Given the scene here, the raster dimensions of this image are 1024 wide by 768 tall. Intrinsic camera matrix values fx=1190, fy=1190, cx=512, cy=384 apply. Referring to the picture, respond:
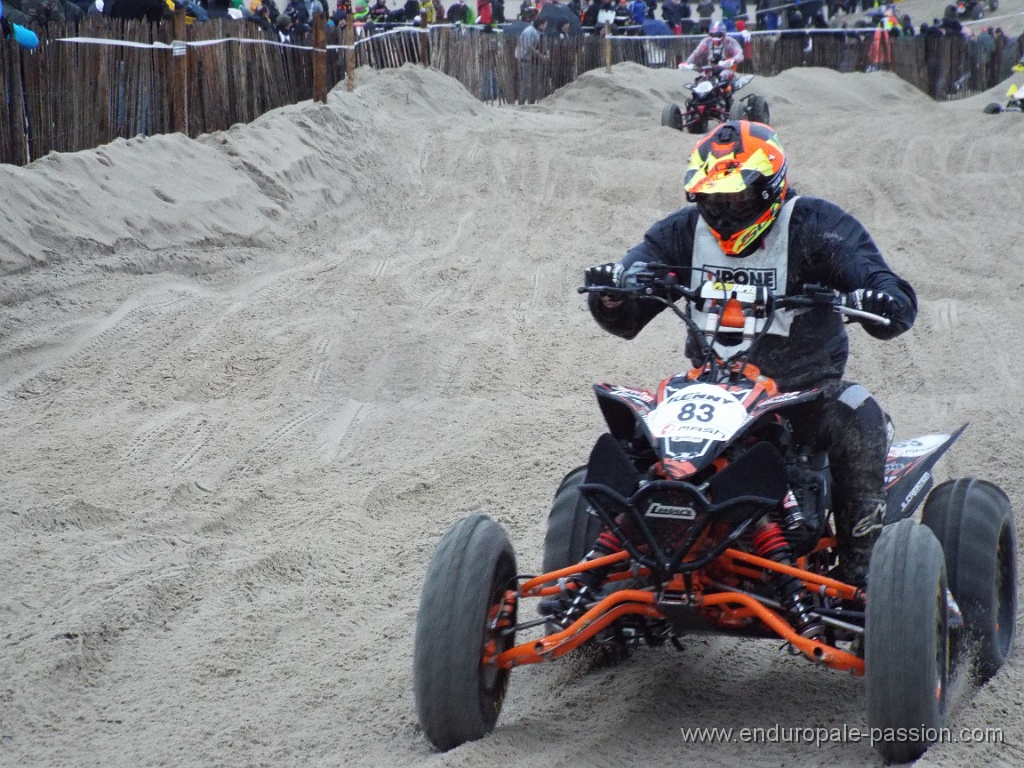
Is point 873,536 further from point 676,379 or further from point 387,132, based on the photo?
point 387,132

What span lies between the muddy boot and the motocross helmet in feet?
3.00

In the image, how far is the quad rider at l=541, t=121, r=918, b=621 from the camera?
149 inches

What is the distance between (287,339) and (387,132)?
7.06 meters

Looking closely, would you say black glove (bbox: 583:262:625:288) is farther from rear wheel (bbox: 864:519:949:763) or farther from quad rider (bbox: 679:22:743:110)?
quad rider (bbox: 679:22:743:110)

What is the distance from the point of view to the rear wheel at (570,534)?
4016 mm

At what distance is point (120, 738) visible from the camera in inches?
141

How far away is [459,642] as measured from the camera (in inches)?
127

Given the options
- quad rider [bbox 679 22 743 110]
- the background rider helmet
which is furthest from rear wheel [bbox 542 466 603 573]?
the background rider helmet

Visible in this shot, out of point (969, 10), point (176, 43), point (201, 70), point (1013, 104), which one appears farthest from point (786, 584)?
point (969, 10)

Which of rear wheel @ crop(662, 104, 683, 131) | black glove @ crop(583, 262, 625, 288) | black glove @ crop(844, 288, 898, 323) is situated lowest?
black glove @ crop(844, 288, 898, 323)

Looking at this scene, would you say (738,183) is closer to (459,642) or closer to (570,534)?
(570,534)

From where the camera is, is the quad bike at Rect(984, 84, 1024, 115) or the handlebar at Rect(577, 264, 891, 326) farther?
the quad bike at Rect(984, 84, 1024, 115)

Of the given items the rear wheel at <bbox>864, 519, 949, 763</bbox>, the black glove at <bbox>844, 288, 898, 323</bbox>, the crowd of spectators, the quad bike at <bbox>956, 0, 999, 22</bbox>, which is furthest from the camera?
the quad bike at <bbox>956, 0, 999, 22</bbox>

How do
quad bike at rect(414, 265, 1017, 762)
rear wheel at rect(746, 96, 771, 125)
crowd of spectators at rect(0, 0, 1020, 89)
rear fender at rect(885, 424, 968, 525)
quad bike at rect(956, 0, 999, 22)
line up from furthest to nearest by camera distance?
quad bike at rect(956, 0, 999, 22)
crowd of spectators at rect(0, 0, 1020, 89)
rear wheel at rect(746, 96, 771, 125)
rear fender at rect(885, 424, 968, 525)
quad bike at rect(414, 265, 1017, 762)
